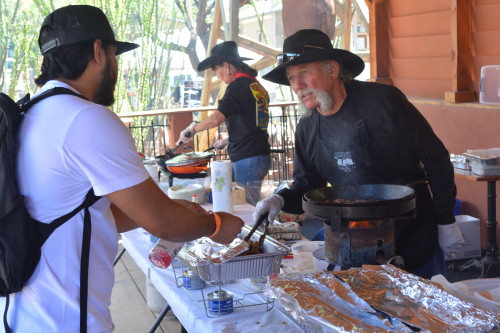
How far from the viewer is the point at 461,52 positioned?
6273 millimetres

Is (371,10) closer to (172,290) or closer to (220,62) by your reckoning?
(220,62)

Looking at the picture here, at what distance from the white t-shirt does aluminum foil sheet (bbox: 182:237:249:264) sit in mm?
401

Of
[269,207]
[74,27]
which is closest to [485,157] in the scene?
[269,207]

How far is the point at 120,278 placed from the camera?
5516mm

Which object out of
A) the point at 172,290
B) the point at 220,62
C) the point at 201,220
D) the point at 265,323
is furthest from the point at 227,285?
the point at 220,62

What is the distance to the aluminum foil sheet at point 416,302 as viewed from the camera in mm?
1524

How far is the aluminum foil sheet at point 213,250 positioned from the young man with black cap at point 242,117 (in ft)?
10.7

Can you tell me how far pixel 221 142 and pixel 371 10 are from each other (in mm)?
2905

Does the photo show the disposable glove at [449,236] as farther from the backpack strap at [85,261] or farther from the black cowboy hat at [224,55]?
the black cowboy hat at [224,55]

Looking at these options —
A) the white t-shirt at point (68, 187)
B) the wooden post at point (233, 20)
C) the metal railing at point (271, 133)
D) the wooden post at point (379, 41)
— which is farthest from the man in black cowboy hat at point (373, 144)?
the wooden post at point (233, 20)

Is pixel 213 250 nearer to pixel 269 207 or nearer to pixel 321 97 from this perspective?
pixel 269 207

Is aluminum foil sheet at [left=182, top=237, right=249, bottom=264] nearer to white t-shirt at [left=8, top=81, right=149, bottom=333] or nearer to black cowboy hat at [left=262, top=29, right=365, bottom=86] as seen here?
white t-shirt at [left=8, top=81, right=149, bottom=333]

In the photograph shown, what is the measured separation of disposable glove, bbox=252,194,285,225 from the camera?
8.86ft

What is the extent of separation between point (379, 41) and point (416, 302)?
6.48 metres
